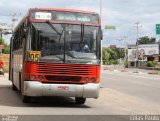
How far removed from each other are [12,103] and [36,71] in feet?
6.68

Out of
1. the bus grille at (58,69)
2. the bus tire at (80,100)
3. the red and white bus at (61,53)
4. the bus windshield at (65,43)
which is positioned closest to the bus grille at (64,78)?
the red and white bus at (61,53)

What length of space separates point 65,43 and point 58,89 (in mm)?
1601

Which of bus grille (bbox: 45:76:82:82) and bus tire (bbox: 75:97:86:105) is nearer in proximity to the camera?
bus grille (bbox: 45:76:82:82)

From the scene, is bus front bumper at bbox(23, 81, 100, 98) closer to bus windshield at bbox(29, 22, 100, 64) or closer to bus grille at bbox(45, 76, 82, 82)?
bus grille at bbox(45, 76, 82, 82)

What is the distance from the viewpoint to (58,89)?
630 inches

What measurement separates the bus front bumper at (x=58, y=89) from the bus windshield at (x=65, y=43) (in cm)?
81

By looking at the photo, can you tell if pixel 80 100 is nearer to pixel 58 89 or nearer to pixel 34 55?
pixel 58 89

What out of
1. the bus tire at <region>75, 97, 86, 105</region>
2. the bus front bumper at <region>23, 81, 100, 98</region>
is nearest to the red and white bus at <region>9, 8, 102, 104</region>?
the bus front bumper at <region>23, 81, 100, 98</region>

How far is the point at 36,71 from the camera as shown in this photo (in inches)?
632

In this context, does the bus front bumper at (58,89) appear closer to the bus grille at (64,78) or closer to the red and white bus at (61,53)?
the red and white bus at (61,53)

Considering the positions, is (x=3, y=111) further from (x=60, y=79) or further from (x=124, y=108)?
(x=124, y=108)

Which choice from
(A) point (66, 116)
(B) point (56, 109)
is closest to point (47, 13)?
(B) point (56, 109)

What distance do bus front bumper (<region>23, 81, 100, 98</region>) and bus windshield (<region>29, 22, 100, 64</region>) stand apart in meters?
0.81

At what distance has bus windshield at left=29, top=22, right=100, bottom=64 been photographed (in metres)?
16.2
